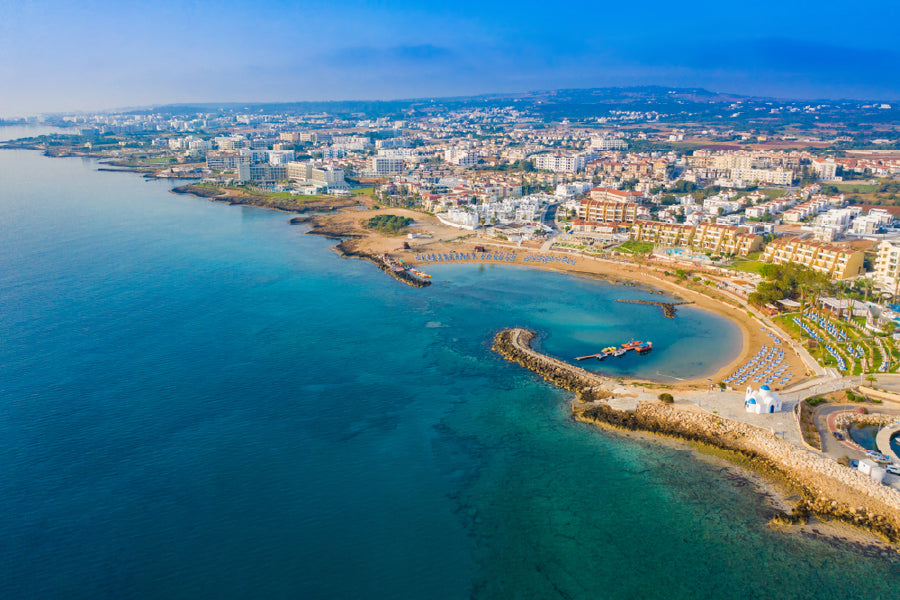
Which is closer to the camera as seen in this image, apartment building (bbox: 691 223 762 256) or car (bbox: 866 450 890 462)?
car (bbox: 866 450 890 462)

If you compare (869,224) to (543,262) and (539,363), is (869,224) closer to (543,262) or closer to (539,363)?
(543,262)

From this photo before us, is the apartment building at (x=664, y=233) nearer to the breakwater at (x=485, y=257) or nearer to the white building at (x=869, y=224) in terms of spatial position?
the breakwater at (x=485, y=257)

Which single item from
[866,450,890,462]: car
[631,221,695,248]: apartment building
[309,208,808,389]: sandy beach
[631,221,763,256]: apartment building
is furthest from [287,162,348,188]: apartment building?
[866,450,890,462]: car

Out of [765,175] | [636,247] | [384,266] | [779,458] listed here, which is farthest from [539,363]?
[765,175]

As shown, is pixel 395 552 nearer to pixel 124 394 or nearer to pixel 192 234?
pixel 124 394

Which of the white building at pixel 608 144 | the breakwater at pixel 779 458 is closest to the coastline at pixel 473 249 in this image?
the breakwater at pixel 779 458

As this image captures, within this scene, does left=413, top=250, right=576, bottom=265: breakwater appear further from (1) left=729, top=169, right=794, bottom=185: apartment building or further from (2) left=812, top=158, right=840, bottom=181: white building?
(2) left=812, top=158, right=840, bottom=181: white building
